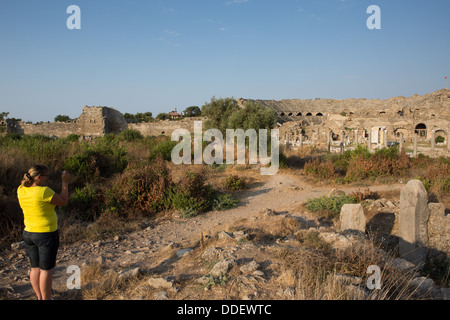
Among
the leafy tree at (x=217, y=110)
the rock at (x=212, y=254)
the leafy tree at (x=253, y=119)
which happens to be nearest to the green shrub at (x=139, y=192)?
the rock at (x=212, y=254)

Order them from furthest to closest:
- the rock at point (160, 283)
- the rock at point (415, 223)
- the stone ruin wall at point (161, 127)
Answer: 1. the stone ruin wall at point (161, 127)
2. the rock at point (415, 223)
3. the rock at point (160, 283)

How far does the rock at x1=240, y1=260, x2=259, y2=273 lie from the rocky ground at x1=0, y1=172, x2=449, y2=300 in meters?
0.01

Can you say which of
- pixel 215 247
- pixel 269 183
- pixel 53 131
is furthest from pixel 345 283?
pixel 53 131

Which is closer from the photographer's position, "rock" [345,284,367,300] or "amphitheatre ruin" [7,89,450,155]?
"rock" [345,284,367,300]

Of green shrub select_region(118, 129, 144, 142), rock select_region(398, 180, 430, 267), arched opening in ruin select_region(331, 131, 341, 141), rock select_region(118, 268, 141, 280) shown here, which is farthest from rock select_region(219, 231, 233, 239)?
arched opening in ruin select_region(331, 131, 341, 141)

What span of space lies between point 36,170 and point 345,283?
391 centimetres

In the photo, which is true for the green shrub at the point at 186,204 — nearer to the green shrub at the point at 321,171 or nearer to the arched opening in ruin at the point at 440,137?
the green shrub at the point at 321,171

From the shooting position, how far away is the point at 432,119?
109ft

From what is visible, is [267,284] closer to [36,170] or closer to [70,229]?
[36,170]

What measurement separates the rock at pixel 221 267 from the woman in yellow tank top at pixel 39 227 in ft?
6.46

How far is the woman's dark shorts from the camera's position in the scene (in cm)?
336

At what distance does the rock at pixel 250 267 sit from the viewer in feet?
12.7

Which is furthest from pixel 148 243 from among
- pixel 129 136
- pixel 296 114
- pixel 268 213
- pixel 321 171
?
pixel 296 114

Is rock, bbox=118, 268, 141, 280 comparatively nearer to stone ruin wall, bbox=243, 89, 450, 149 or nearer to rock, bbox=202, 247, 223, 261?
rock, bbox=202, 247, 223, 261
